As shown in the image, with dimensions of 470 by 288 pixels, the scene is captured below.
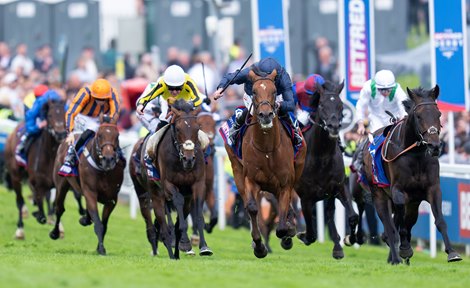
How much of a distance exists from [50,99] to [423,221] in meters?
5.33

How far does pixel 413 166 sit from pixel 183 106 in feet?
8.31

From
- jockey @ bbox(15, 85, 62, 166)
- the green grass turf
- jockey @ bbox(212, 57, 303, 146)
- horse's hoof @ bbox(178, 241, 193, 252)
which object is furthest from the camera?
jockey @ bbox(15, 85, 62, 166)

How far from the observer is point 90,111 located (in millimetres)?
17906

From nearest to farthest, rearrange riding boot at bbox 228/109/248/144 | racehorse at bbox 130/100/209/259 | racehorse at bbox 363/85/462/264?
racehorse at bbox 363/85/462/264 → riding boot at bbox 228/109/248/144 → racehorse at bbox 130/100/209/259

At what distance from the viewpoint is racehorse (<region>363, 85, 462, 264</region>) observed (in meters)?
14.6

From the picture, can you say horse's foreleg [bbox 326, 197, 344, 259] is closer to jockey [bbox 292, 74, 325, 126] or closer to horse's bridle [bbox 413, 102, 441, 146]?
jockey [bbox 292, 74, 325, 126]

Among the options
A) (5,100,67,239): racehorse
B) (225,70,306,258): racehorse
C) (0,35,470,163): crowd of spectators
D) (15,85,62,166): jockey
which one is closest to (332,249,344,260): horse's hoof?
(225,70,306,258): racehorse

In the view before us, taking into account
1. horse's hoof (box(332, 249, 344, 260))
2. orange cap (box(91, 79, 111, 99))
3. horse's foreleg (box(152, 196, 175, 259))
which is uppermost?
orange cap (box(91, 79, 111, 99))

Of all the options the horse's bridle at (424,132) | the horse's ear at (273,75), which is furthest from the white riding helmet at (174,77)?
the horse's bridle at (424,132)

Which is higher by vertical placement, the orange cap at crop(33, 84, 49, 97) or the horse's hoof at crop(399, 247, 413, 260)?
the orange cap at crop(33, 84, 49, 97)

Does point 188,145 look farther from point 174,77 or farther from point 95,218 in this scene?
point 95,218

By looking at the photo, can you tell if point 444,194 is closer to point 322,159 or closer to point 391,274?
point 322,159

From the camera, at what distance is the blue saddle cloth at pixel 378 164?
15961mm

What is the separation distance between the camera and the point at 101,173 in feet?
56.6
